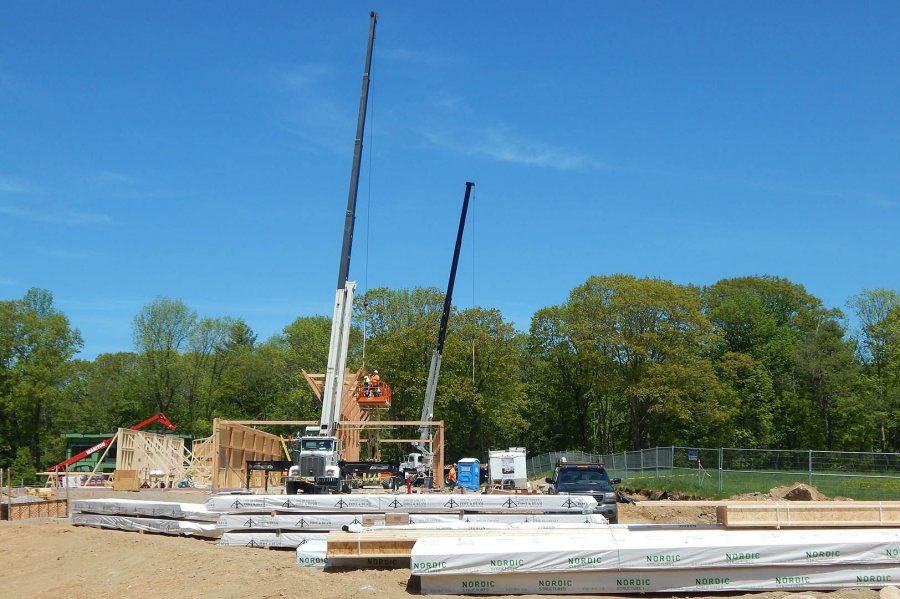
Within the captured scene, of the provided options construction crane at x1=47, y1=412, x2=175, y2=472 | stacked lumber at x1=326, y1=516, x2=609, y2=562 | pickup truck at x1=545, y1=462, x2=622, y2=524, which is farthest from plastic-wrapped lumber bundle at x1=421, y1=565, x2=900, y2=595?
construction crane at x1=47, y1=412, x2=175, y2=472

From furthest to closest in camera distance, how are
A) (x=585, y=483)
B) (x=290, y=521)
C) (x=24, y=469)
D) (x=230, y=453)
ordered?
(x=24, y=469) < (x=230, y=453) < (x=585, y=483) < (x=290, y=521)

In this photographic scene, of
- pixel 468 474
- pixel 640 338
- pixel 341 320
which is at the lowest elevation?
pixel 468 474

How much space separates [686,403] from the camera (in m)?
59.6

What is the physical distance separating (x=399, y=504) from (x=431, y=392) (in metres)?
25.3

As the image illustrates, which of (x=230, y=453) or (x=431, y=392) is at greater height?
(x=431, y=392)

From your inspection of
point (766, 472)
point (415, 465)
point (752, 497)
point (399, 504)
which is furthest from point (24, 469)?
point (752, 497)

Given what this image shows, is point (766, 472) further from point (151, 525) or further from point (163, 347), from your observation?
point (163, 347)

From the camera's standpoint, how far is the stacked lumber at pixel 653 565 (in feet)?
43.8

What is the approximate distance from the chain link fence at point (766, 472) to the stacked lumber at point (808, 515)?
39.1 ft

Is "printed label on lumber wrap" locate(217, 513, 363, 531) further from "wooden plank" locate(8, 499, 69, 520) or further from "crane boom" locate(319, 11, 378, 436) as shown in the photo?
"crane boom" locate(319, 11, 378, 436)

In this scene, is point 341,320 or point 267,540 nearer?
point 267,540

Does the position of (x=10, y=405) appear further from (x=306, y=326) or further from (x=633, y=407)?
(x=633, y=407)

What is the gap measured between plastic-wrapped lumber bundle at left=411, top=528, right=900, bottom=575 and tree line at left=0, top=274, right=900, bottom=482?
44343 millimetres

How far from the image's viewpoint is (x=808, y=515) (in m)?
16.8
